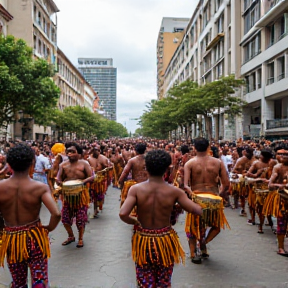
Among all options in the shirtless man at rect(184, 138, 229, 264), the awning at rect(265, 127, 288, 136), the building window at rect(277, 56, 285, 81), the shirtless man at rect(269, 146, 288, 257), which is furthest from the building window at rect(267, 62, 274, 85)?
the shirtless man at rect(184, 138, 229, 264)

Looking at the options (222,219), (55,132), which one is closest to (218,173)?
(222,219)

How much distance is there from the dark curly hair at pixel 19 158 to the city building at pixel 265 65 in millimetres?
24417

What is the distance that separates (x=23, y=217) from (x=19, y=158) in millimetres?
591

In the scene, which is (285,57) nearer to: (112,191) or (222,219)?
(112,191)

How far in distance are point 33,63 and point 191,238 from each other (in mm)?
22440

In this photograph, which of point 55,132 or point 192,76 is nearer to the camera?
point 55,132

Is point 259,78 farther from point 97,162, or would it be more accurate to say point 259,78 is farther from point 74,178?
point 74,178

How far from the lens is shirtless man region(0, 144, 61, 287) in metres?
3.84

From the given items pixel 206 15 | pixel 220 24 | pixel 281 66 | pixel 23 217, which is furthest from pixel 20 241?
pixel 206 15

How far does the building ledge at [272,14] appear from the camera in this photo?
26.0 metres

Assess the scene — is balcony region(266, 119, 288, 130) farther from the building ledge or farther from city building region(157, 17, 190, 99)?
city building region(157, 17, 190, 99)

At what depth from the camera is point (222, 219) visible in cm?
597

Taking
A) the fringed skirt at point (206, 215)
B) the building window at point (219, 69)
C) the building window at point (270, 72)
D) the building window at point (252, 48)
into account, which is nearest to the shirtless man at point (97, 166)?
the fringed skirt at point (206, 215)

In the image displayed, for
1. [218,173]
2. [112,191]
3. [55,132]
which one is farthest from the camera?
[55,132]
